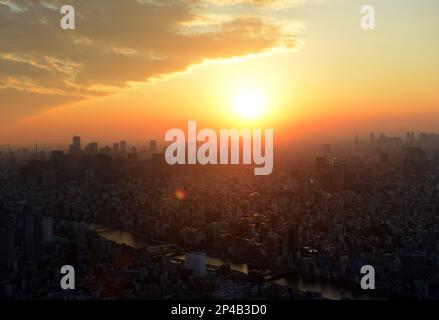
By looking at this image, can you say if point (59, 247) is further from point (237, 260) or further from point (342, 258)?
point (342, 258)

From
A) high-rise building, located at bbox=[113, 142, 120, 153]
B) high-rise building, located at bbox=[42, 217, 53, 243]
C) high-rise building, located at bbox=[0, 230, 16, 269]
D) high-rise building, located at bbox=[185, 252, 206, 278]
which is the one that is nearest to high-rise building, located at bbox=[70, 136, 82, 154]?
high-rise building, located at bbox=[113, 142, 120, 153]

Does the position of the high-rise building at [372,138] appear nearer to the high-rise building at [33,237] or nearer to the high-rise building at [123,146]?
the high-rise building at [123,146]

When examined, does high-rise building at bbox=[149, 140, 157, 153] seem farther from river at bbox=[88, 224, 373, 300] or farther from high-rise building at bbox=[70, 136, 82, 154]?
river at bbox=[88, 224, 373, 300]

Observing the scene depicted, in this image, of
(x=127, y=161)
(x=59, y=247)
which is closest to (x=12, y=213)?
(x=59, y=247)
